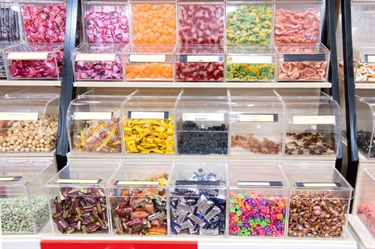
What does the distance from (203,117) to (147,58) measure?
0.42 meters

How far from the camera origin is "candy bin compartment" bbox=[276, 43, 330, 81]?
71.1 inches

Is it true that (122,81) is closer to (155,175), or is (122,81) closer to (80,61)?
(80,61)

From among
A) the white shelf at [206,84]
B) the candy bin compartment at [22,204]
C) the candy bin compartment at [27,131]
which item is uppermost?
the white shelf at [206,84]

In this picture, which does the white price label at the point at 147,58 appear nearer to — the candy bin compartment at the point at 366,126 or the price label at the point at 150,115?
the price label at the point at 150,115

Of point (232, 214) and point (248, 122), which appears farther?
point (248, 122)

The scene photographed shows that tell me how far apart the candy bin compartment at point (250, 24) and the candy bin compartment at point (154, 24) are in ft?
1.02

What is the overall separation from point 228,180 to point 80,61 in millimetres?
983

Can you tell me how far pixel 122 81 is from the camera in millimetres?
1897

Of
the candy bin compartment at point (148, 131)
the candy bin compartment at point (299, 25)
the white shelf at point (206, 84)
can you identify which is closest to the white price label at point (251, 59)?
the white shelf at point (206, 84)

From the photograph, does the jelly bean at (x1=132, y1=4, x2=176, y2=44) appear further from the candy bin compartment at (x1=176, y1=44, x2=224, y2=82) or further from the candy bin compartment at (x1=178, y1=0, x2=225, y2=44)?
the candy bin compartment at (x1=176, y1=44, x2=224, y2=82)

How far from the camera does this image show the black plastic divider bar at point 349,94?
1.82 meters

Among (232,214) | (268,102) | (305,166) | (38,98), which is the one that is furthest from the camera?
(38,98)

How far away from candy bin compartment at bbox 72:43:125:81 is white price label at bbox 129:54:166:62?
0.08 metres

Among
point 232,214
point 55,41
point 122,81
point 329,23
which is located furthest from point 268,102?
point 55,41
